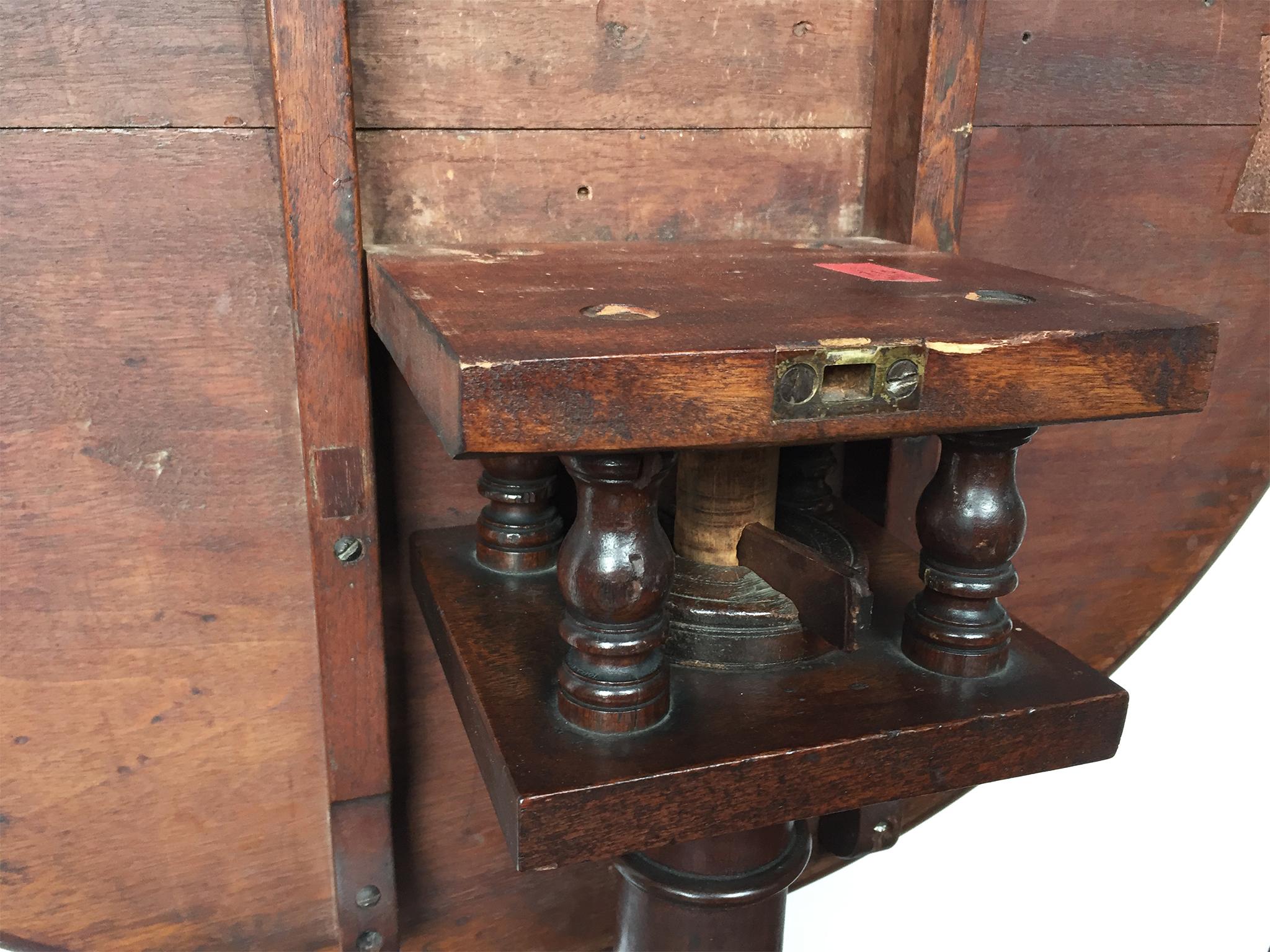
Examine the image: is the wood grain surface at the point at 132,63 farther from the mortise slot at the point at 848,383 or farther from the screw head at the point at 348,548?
the mortise slot at the point at 848,383

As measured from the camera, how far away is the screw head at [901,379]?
535mm

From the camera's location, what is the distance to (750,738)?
0.63 m

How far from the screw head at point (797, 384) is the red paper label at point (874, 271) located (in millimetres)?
217

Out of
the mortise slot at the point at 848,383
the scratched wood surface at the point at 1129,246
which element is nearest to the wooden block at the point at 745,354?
the mortise slot at the point at 848,383

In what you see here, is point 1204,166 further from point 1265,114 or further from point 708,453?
point 708,453

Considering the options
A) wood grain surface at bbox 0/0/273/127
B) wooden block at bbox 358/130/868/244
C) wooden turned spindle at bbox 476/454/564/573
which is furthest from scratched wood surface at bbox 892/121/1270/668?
wood grain surface at bbox 0/0/273/127

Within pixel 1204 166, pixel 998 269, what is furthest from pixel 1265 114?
pixel 998 269

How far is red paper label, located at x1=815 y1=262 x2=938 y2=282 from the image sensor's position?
2.36 feet

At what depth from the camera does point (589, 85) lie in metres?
0.86

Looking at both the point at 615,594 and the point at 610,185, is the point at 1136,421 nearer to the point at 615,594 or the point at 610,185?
the point at 610,185

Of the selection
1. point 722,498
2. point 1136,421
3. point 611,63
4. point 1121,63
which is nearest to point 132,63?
point 611,63

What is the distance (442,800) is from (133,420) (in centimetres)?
44

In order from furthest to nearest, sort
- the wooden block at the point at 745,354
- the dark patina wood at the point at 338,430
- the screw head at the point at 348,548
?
the screw head at the point at 348,548 < the dark patina wood at the point at 338,430 < the wooden block at the point at 745,354

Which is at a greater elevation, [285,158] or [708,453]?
[285,158]
